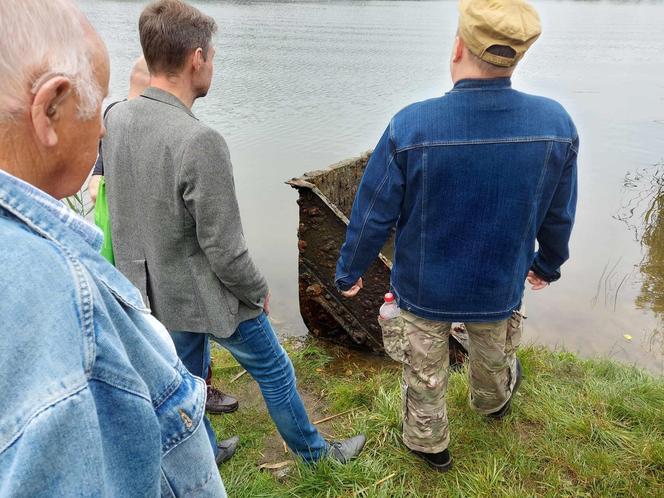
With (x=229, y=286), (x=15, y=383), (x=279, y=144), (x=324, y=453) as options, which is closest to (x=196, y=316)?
(x=229, y=286)

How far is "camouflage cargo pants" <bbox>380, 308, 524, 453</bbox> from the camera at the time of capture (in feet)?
8.28

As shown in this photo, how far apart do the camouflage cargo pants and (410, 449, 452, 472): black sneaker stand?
4 centimetres

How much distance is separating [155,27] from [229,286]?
3.50ft

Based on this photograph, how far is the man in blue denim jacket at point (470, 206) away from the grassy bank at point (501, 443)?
30 cm

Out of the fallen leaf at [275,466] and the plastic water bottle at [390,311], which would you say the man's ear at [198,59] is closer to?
the plastic water bottle at [390,311]

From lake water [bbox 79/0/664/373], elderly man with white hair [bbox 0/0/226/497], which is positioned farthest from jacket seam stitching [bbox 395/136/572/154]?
lake water [bbox 79/0/664/373]

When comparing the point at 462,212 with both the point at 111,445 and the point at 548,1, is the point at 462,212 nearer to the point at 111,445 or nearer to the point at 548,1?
the point at 111,445

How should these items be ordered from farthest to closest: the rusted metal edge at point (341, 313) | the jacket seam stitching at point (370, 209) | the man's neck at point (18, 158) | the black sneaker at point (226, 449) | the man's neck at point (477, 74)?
1. the rusted metal edge at point (341, 313)
2. the black sneaker at point (226, 449)
3. the jacket seam stitching at point (370, 209)
4. the man's neck at point (477, 74)
5. the man's neck at point (18, 158)

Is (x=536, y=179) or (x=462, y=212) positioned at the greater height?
(x=536, y=179)

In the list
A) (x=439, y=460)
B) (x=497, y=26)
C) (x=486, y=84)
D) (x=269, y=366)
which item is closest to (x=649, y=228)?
(x=439, y=460)

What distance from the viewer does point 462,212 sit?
7.17 ft

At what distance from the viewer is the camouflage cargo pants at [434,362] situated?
252 centimetres

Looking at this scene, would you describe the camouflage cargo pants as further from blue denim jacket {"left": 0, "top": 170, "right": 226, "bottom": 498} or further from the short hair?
blue denim jacket {"left": 0, "top": 170, "right": 226, "bottom": 498}

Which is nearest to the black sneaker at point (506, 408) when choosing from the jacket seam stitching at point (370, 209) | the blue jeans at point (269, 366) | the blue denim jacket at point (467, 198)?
the blue denim jacket at point (467, 198)
